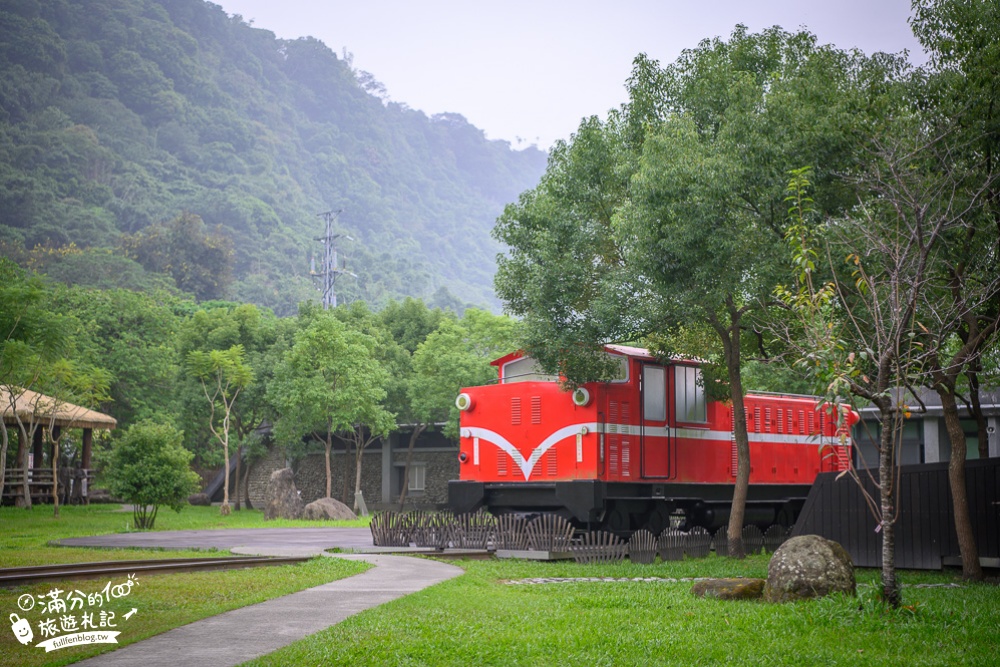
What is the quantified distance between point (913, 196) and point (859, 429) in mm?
23119

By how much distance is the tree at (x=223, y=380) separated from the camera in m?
44.3

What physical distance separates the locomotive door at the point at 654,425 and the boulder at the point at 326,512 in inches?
776

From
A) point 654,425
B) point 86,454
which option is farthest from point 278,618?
point 86,454

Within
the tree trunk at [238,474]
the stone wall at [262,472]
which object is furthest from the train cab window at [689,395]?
the stone wall at [262,472]

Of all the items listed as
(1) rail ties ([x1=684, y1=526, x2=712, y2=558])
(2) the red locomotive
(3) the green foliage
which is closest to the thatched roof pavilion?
(3) the green foliage

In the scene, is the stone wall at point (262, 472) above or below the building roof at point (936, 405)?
below

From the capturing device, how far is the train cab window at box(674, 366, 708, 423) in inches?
893

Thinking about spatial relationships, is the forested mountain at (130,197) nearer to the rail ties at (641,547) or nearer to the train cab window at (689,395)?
the train cab window at (689,395)

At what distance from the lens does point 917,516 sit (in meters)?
17.9

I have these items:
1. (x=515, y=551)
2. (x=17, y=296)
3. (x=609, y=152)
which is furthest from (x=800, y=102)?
(x=17, y=296)

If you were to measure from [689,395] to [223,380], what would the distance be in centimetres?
2972

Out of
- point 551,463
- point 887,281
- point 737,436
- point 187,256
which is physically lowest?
A: point 551,463

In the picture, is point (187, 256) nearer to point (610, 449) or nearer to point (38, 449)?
point (38, 449)

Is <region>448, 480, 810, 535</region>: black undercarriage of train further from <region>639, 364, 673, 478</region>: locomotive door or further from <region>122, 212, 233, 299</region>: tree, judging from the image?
<region>122, 212, 233, 299</region>: tree
